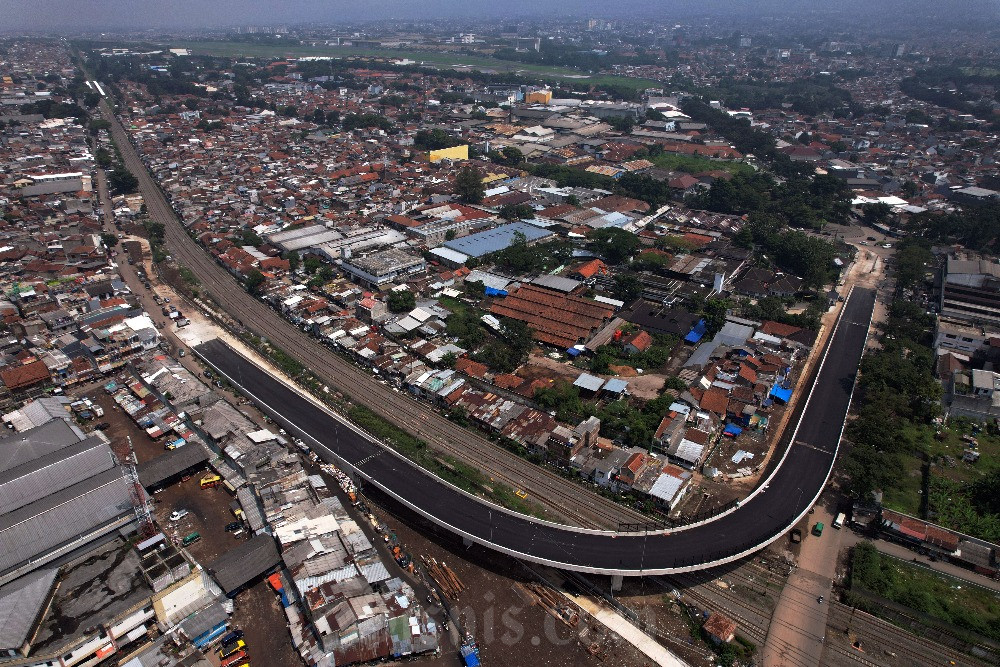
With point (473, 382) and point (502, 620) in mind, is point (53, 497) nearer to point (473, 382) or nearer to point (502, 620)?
point (502, 620)

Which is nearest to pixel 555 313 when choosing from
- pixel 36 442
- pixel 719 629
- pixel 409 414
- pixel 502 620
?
pixel 409 414

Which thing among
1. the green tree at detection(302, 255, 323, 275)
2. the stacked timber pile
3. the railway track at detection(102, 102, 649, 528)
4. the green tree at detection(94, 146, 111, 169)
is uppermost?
the green tree at detection(94, 146, 111, 169)

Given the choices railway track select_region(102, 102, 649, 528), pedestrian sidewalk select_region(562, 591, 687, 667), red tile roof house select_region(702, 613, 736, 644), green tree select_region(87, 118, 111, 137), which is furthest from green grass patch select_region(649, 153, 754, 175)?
green tree select_region(87, 118, 111, 137)

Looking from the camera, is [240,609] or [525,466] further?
[525,466]

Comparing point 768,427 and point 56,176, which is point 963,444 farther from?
point 56,176

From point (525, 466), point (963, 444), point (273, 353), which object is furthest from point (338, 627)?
point (963, 444)

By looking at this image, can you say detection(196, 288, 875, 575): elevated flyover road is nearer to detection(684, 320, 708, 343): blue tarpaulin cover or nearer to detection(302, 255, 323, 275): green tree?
detection(684, 320, 708, 343): blue tarpaulin cover

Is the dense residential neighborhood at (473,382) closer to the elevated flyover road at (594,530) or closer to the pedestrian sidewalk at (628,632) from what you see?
the pedestrian sidewalk at (628,632)
